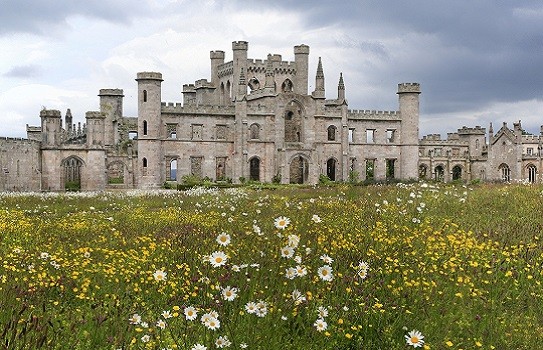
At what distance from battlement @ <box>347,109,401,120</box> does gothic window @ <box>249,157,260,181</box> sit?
1191 centimetres

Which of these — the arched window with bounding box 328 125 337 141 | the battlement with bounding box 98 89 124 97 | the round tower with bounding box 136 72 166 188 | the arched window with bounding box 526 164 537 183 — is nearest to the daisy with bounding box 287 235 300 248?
the round tower with bounding box 136 72 166 188

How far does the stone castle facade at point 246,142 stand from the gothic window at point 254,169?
0.34 feet

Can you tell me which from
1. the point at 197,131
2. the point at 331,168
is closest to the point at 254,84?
the point at 197,131

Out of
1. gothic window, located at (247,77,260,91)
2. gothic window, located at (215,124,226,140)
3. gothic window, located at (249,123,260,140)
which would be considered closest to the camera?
gothic window, located at (215,124,226,140)

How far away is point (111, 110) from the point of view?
64.1 m

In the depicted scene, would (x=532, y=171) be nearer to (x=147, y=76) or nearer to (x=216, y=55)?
(x=216, y=55)

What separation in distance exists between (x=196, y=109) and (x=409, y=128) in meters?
23.8

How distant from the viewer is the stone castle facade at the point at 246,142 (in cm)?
5291

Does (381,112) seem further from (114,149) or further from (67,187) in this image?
(67,187)

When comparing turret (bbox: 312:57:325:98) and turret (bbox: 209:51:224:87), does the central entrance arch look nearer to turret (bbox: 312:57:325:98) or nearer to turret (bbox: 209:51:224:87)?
turret (bbox: 312:57:325:98)

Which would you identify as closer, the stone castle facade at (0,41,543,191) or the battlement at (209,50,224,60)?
the stone castle facade at (0,41,543,191)

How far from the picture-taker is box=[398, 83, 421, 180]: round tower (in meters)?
67.9

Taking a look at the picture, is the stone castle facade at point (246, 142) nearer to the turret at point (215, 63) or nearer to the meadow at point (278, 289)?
the turret at point (215, 63)

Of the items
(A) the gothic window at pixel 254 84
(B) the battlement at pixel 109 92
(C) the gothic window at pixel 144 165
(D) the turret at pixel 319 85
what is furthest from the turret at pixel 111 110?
(D) the turret at pixel 319 85
